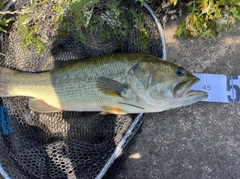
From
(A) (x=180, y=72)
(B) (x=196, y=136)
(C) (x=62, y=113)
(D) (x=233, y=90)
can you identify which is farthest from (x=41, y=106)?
(D) (x=233, y=90)

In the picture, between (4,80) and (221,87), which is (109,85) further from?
(221,87)

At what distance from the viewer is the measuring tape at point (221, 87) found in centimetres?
299

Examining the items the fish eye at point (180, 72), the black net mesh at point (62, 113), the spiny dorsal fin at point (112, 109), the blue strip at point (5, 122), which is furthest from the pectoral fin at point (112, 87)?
the blue strip at point (5, 122)

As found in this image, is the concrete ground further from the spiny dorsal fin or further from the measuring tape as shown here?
the spiny dorsal fin

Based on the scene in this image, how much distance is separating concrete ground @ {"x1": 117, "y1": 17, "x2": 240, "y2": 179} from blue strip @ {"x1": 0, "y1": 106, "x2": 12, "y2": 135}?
4.47ft

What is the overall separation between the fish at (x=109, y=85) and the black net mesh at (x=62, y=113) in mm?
209

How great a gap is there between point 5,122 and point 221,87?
2.46 meters

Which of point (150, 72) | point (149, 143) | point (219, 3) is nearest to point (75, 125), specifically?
point (149, 143)

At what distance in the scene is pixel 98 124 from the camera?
120 inches

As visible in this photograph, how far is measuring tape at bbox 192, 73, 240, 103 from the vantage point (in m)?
2.99

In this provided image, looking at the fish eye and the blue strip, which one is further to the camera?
the blue strip

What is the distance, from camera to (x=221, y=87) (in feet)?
9.87

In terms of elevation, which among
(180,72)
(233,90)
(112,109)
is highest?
(180,72)

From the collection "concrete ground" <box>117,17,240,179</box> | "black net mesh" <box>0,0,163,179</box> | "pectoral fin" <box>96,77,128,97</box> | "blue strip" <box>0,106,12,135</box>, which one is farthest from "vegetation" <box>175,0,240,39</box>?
"blue strip" <box>0,106,12,135</box>
